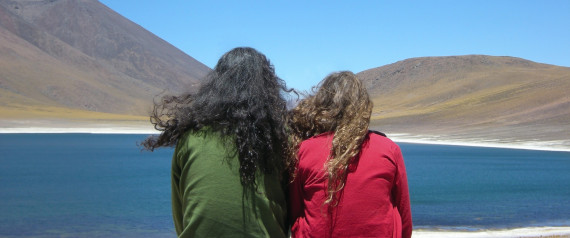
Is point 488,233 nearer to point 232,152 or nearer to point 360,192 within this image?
point 360,192

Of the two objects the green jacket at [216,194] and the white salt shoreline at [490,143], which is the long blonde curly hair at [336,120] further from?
the white salt shoreline at [490,143]

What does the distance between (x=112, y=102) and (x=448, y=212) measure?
4511 inches

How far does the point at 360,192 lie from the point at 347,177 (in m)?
0.09

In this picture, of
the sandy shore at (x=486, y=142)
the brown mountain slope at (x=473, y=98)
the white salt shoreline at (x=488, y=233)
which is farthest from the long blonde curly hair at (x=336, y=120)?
the sandy shore at (x=486, y=142)

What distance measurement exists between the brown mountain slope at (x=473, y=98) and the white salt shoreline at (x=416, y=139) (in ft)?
5.41

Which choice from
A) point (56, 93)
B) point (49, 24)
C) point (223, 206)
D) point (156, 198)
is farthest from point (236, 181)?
point (49, 24)

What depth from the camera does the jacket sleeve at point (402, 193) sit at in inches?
105

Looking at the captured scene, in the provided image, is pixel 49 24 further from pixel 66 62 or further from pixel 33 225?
pixel 33 225

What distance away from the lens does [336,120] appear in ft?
9.07

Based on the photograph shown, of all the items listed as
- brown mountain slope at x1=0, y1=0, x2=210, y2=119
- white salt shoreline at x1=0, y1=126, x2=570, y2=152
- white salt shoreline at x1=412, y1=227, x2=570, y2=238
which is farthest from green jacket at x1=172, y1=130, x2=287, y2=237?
brown mountain slope at x1=0, y1=0, x2=210, y2=119

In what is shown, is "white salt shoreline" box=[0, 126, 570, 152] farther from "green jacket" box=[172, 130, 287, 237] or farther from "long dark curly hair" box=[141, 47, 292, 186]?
"green jacket" box=[172, 130, 287, 237]

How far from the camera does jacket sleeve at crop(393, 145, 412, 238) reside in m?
2.68

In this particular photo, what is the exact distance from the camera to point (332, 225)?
104 inches

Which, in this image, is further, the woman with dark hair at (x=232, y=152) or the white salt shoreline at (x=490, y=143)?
the white salt shoreline at (x=490, y=143)
